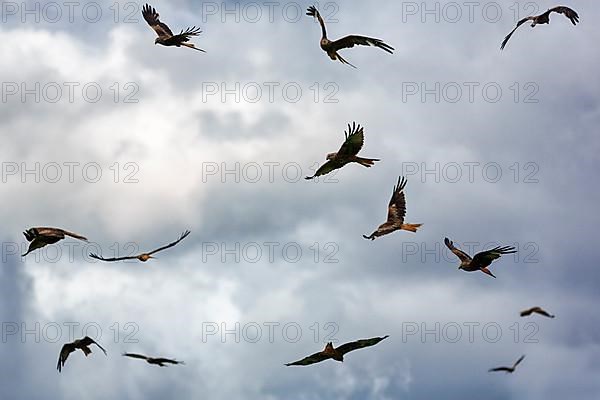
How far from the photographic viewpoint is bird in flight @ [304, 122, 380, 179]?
46000 mm

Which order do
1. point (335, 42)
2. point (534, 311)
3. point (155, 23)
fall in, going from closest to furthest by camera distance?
point (534, 311) < point (335, 42) < point (155, 23)

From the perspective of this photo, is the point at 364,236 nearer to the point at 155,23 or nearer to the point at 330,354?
the point at 330,354

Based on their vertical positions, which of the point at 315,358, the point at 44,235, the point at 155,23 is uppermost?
the point at 155,23

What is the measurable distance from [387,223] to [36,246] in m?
14.9

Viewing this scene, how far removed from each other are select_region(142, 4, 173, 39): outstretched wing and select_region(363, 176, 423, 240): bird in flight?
575 inches

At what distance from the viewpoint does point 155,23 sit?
60.3 meters

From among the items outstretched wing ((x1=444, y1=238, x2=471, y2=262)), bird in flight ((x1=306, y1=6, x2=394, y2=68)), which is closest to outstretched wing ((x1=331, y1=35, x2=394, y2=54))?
bird in flight ((x1=306, y1=6, x2=394, y2=68))

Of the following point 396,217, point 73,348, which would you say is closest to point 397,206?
point 396,217

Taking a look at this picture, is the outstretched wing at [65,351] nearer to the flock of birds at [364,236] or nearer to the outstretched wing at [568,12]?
the flock of birds at [364,236]

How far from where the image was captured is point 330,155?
158 ft

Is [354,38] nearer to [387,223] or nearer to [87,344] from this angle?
[387,223]

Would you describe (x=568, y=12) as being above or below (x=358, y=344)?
above

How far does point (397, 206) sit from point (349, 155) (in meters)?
5.63

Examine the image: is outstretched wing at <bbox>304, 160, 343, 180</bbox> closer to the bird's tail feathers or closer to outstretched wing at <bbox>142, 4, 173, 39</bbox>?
the bird's tail feathers
